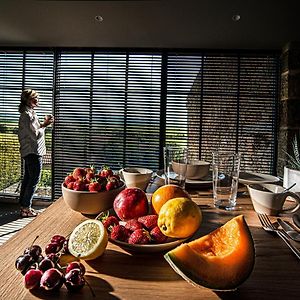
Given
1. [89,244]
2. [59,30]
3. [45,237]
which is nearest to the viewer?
[89,244]

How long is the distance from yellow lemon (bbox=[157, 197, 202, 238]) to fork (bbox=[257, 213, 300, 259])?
0.81 feet

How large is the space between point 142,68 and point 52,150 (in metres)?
1.43

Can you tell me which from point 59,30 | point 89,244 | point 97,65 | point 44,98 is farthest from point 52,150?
point 89,244

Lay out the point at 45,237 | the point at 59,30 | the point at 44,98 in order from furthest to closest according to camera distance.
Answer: the point at 44,98 → the point at 59,30 → the point at 45,237

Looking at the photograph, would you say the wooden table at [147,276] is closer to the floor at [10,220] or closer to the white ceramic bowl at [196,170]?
the white ceramic bowl at [196,170]

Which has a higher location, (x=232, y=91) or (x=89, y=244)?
(x=232, y=91)

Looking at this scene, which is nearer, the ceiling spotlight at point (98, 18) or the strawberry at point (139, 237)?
the strawberry at point (139, 237)

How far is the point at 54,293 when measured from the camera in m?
0.52

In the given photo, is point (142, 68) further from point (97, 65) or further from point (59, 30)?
point (59, 30)

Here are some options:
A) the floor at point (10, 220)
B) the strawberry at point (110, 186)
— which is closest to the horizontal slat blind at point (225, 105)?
the floor at point (10, 220)

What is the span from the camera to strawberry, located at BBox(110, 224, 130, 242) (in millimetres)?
681

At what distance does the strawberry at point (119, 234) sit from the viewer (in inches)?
26.8

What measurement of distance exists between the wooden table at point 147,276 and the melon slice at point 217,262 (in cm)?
3

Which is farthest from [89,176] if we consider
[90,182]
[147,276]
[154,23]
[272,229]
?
[154,23]
